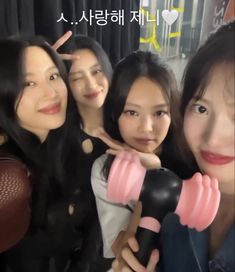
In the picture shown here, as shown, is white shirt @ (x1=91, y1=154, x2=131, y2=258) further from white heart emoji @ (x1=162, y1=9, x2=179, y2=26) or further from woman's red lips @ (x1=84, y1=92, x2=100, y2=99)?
white heart emoji @ (x1=162, y1=9, x2=179, y2=26)

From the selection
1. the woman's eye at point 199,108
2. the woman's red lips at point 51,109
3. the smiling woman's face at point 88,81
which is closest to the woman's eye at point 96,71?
the smiling woman's face at point 88,81

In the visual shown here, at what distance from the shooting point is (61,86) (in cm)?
72

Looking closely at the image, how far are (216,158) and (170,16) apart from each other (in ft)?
0.90

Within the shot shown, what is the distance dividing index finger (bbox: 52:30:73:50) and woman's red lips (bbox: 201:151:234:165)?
0.36m

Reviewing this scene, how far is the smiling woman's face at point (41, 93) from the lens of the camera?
704mm

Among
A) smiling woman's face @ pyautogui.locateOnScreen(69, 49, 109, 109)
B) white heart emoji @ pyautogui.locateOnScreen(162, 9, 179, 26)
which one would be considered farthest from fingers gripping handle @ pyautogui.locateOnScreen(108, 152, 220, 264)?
white heart emoji @ pyautogui.locateOnScreen(162, 9, 179, 26)

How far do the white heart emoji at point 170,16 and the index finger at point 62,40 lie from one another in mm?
191

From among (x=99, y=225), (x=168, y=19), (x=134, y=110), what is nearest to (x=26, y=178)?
(x=99, y=225)

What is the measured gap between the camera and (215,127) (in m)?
0.57

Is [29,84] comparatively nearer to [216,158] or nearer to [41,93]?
[41,93]

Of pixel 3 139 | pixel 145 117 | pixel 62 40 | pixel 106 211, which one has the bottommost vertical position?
pixel 106 211

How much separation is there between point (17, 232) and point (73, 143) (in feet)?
0.78

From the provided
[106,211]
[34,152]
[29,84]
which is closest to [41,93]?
[29,84]

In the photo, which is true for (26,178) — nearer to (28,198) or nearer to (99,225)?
(28,198)
